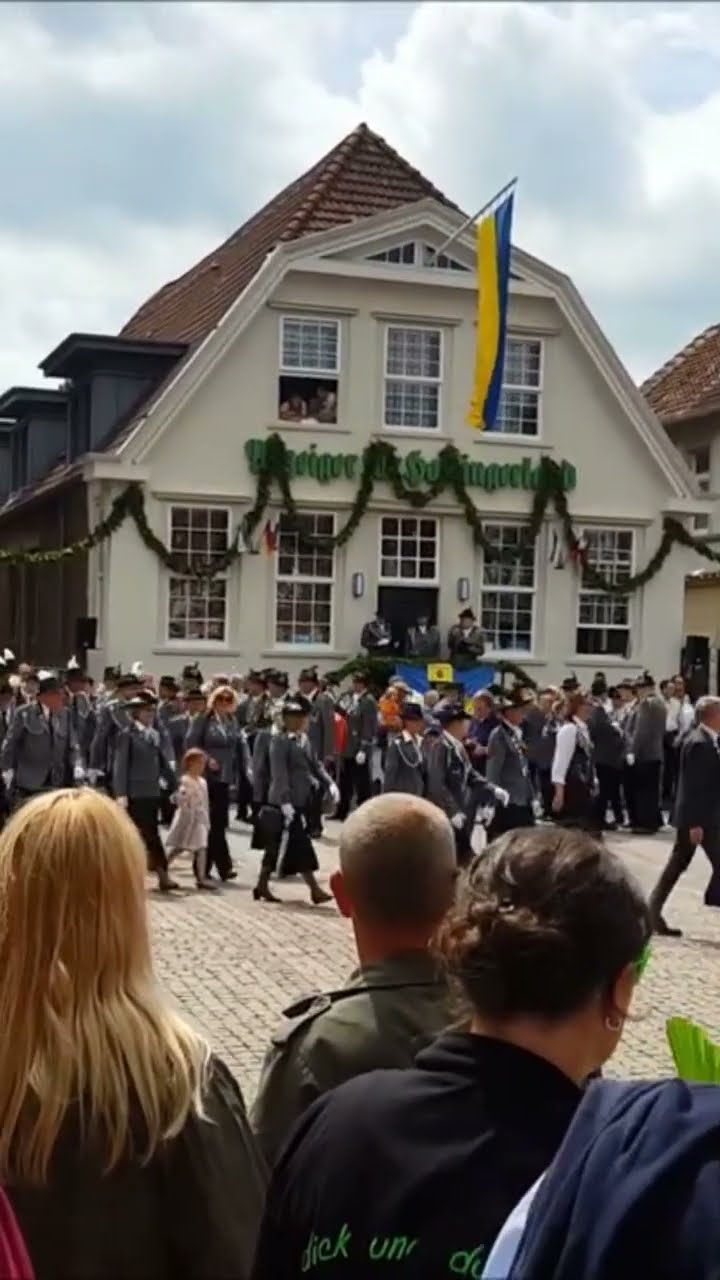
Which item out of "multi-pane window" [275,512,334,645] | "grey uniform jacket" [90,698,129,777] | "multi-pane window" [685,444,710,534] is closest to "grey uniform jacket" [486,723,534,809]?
"grey uniform jacket" [90,698,129,777]

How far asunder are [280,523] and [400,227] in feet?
18.0

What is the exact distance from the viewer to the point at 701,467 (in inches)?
1404

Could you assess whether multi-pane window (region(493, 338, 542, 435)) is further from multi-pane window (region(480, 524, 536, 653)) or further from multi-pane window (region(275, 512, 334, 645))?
multi-pane window (region(275, 512, 334, 645))

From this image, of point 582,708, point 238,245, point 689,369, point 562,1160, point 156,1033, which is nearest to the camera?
point 562,1160

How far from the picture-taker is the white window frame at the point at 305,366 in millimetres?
27172

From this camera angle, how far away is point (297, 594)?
90.0 feet

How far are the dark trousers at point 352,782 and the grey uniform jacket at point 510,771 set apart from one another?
17.6ft

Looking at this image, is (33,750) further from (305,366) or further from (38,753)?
(305,366)

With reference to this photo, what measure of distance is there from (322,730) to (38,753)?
619 cm

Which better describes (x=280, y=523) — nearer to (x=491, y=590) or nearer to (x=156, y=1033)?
(x=491, y=590)

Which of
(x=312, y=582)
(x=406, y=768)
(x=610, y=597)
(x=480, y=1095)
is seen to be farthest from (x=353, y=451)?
(x=480, y=1095)

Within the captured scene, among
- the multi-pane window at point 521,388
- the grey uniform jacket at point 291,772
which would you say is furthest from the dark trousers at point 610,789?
the multi-pane window at point 521,388

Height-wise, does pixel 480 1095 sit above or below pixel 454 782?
above

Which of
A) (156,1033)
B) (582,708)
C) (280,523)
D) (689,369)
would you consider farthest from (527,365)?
(156,1033)
